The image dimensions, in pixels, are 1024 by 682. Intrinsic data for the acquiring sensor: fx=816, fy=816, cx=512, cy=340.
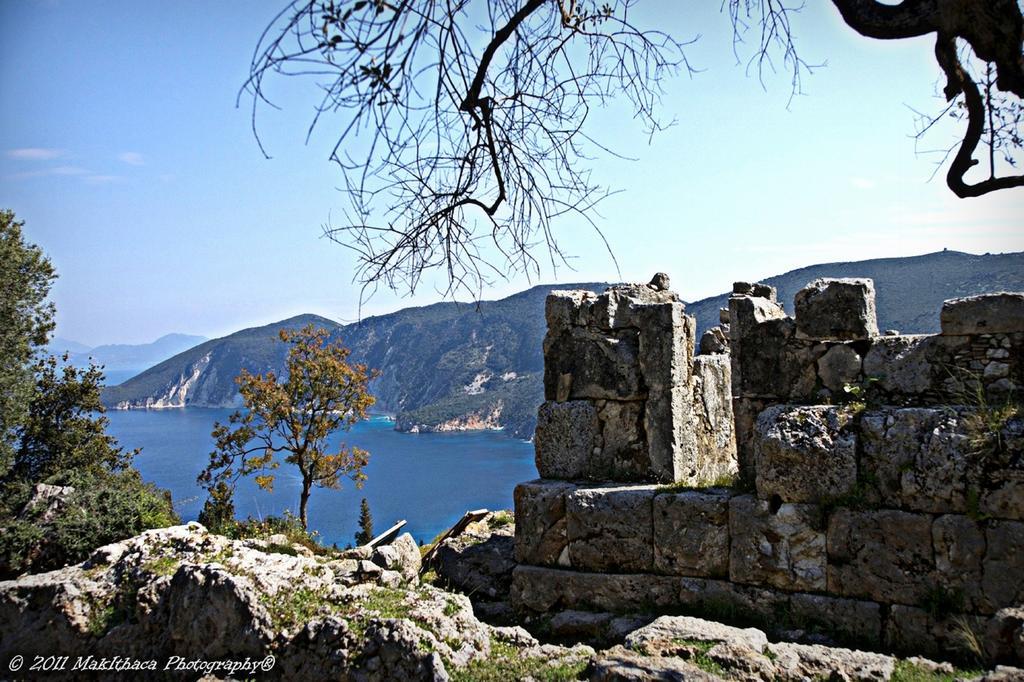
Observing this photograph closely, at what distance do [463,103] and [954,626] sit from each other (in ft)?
18.5

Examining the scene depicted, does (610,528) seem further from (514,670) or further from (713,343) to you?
(713,343)

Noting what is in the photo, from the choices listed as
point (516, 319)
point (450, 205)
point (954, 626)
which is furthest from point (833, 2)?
point (516, 319)

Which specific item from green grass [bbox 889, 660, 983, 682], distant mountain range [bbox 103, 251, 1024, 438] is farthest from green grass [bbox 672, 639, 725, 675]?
distant mountain range [bbox 103, 251, 1024, 438]

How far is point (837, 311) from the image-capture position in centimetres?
762

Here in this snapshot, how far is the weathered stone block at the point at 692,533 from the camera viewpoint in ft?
25.4

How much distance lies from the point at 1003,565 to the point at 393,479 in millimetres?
67546

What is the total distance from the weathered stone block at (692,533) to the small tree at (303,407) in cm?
1157

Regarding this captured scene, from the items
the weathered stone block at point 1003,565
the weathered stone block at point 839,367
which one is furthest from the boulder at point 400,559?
the weathered stone block at point 1003,565

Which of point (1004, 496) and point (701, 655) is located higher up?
point (1004, 496)

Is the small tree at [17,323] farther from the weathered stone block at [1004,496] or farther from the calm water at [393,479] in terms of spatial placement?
the weathered stone block at [1004,496]

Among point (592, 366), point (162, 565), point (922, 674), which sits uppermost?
point (592, 366)

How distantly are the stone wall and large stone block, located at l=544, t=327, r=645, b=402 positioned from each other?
0.07ft

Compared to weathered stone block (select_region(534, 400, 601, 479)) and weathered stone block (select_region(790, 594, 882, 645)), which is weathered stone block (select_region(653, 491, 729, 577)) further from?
weathered stone block (select_region(534, 400, 601, 479))

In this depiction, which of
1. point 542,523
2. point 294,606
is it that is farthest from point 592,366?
point 294,606
